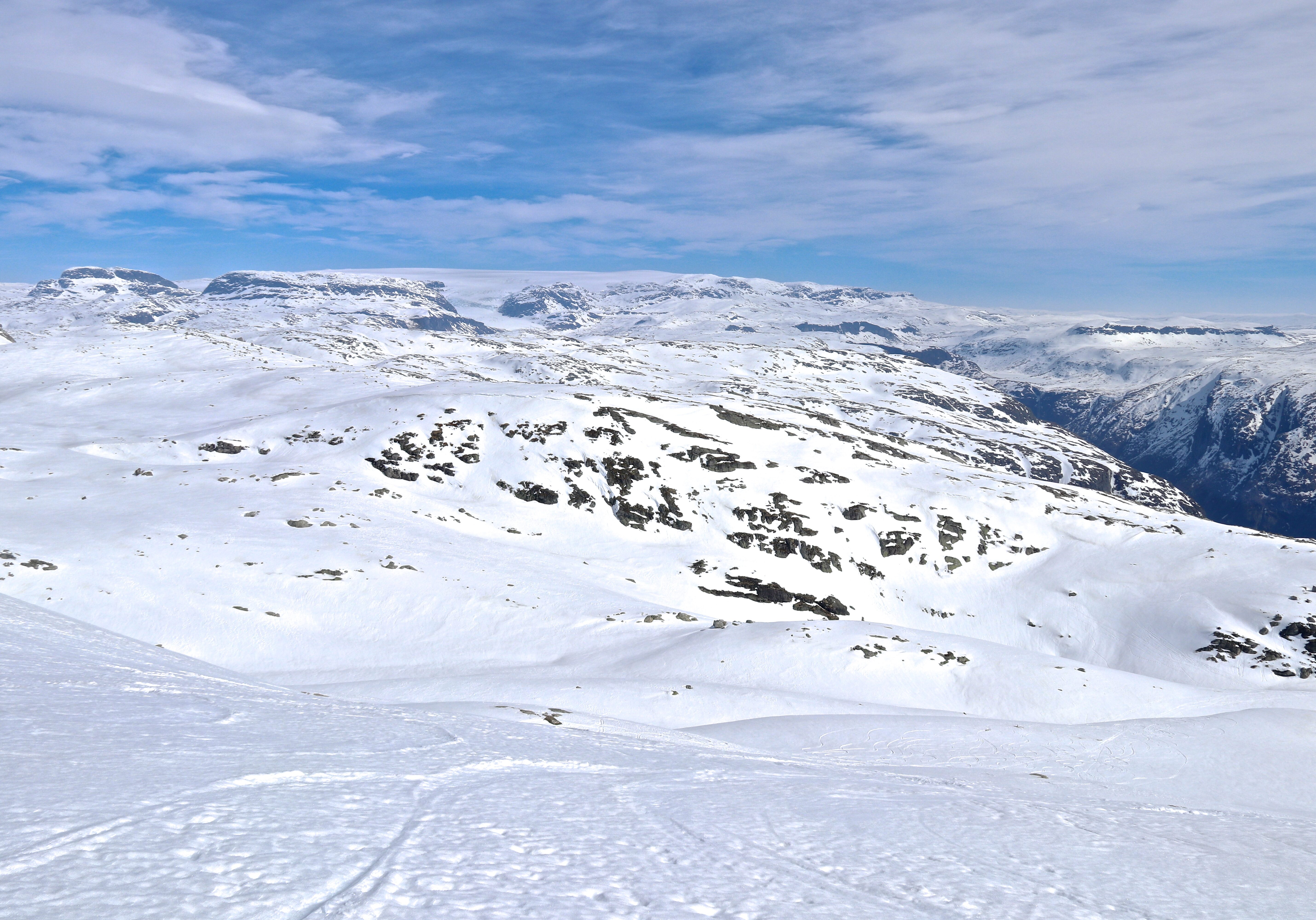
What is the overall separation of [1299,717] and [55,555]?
73315mm

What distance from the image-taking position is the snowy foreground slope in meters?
6.32

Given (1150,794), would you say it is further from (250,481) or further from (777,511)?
(250,481)

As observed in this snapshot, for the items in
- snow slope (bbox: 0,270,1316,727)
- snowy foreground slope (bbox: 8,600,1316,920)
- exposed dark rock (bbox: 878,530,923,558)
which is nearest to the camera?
snowy foreground slope (bbox: 8,600,1316,920)

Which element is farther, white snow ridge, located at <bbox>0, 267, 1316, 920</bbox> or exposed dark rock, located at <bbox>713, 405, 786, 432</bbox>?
exposed dark rock, located at <bbox>713, 405, 786, 432</bbox>

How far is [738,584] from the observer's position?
227 ft

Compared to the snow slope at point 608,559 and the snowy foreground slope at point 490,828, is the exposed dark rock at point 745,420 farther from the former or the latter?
the snowy foreground slope at point 490,828

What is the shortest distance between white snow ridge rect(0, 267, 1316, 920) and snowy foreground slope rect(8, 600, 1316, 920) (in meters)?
0.07

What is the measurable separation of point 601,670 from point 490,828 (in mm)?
33966

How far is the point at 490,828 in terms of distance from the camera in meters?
8.60

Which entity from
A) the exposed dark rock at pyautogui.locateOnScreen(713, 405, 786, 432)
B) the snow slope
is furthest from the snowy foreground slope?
the exposed dark rock at pyautogui.locateOnScreen(713, 405, 786, 432)

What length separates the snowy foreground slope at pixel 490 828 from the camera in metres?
6.32

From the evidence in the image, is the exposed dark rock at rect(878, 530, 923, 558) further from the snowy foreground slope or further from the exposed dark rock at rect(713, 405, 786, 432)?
the snowy foreground slope

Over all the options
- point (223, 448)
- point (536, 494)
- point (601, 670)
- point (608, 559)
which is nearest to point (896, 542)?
point (608, 559)

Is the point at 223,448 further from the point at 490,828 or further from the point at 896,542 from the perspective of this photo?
the point at 490,828
